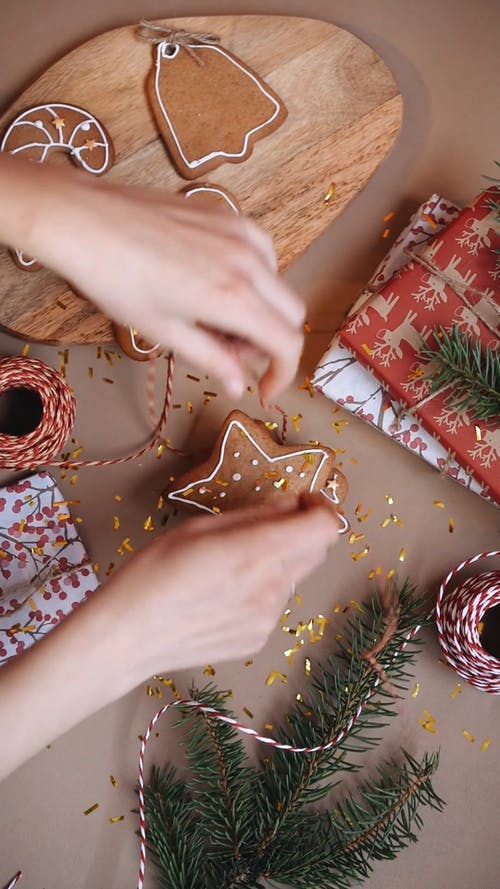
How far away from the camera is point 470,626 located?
44.8 inches

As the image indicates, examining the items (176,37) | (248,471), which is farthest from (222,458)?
(176,37)

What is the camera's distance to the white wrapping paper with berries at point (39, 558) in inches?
47.6

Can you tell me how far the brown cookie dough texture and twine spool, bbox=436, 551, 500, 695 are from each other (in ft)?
2.43

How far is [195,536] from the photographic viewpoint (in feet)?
2.90

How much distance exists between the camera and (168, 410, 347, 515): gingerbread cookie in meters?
1.21

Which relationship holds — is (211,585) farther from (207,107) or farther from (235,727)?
(207,107)

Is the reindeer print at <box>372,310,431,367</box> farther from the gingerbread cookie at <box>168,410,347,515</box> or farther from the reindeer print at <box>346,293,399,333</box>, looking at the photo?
the gingerbread cookie at <box>168,410,347,515</box>

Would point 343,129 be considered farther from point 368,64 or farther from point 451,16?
point 451,16

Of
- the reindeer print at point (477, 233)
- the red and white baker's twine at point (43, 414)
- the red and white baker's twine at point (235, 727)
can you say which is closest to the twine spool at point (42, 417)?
the red and white baker's twine at point (43, 414)

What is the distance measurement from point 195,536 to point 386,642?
42 centimetres

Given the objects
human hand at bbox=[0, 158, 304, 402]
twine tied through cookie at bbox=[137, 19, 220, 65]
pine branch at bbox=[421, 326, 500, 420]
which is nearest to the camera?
human hand at bbox=[0, 158, 304, 402]

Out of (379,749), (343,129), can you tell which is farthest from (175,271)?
(379,749)

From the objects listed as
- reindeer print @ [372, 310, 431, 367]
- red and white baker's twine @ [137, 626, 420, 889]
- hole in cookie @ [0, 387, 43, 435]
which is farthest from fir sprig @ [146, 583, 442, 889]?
hole in cookie @ [0, 387, 43, 435]

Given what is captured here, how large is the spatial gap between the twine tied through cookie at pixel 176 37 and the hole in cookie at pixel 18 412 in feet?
1.91
